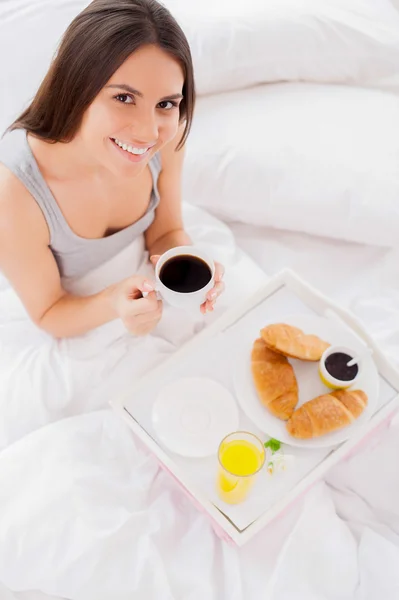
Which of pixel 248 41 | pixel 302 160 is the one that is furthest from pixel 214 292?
pixel 248 41

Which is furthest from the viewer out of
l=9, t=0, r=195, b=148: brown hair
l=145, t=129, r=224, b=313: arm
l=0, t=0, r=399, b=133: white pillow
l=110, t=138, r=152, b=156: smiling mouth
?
l=0, t=0, r=399, b=133: white pillow

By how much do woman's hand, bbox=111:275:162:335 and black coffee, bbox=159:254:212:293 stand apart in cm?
6

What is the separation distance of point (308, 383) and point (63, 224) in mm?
624

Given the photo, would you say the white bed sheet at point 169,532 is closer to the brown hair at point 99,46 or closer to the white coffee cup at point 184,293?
the white coffee cup at point 184,293

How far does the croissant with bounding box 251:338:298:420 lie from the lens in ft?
4.28

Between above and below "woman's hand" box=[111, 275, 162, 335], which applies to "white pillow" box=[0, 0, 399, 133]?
above

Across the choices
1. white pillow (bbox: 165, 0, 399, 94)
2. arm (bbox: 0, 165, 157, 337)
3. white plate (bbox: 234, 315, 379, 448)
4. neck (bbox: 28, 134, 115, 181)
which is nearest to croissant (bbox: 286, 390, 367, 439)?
white plate (bbox: 234, 315, 379, 448)

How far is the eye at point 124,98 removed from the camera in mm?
1047

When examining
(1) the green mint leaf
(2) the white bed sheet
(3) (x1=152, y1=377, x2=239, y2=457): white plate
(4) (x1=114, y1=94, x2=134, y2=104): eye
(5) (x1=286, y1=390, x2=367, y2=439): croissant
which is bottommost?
(2) the white bed sheet

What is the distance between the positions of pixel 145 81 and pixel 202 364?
65 centimetres

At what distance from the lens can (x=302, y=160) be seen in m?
1.61

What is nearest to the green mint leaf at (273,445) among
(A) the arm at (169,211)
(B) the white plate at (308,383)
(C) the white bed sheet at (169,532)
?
(B) the white plate at (308,383)

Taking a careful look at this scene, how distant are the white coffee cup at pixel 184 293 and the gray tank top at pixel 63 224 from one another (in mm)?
288

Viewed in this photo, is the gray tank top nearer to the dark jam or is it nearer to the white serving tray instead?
the white serving tray
